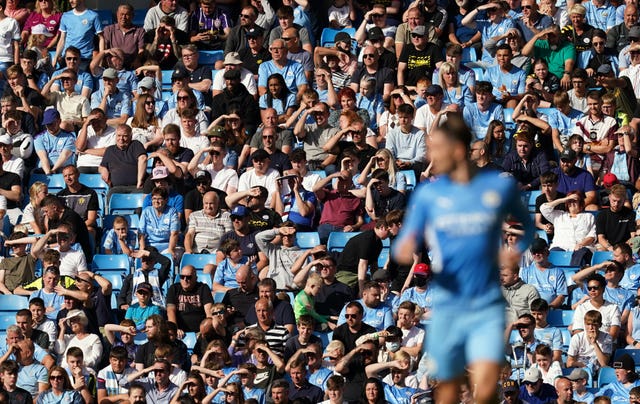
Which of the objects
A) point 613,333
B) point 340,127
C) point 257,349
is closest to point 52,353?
point 257,349

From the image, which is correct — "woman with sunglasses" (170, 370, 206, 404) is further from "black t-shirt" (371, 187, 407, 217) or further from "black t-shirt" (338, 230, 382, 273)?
"black t-shirt" (371, 187, 407, 217)

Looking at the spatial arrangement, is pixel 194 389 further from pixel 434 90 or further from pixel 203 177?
pixel 434 90

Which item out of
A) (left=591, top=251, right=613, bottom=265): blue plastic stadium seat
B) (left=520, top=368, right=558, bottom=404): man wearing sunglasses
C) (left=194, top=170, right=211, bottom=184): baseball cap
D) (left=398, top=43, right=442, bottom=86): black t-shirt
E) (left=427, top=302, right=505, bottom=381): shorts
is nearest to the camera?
(left=427, top=302, right=505, bottom=381): shorts

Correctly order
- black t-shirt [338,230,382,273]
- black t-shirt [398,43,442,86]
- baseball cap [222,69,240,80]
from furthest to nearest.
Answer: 1. black t-shirt [398,43,442,86]
2. baseball cap [222,69,240,80]
3. black t-shirt [338,230,382,273]

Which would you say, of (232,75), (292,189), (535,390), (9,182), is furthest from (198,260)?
(535,390)

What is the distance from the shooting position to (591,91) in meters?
20.3

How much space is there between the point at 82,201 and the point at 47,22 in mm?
4885

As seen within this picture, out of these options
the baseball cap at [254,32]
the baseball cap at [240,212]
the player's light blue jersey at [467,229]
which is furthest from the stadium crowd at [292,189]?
the player's light blue jersey at [467,229]

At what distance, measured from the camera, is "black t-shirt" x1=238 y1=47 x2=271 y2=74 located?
22000 mm

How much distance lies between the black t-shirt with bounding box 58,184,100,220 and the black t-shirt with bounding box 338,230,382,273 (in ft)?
11.2

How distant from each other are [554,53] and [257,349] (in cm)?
726

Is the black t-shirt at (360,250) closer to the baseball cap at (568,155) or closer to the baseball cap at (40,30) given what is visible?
the baseball cap at (568,155)

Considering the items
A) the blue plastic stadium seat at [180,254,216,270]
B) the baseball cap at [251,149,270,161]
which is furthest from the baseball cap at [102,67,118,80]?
the blue plastic stadium seat at [180,254,216,270]

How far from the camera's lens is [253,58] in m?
22.0
